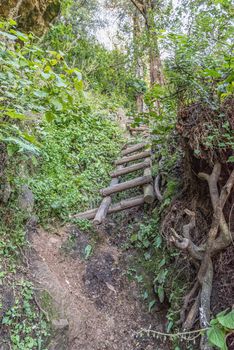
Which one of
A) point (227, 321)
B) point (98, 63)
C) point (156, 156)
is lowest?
point (227, 321)

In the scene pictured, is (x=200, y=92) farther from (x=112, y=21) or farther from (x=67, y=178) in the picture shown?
(x=112, y=21)

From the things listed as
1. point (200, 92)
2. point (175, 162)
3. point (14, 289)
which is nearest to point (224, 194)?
point (200, 92)

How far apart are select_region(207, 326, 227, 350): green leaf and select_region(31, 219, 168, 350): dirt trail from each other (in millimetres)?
753

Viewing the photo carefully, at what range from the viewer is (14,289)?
202cm

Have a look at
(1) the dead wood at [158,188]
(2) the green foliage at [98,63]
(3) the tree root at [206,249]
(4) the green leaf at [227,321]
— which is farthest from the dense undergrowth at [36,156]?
(2) the green foliage at [98,63]

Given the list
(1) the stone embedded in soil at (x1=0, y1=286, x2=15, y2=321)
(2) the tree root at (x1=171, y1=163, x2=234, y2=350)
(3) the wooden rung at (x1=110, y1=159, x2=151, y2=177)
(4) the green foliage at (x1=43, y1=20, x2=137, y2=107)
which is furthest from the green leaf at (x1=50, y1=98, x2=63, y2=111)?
(4) the green foliage at (x1=43, y1=20, x2=137, y2=107)

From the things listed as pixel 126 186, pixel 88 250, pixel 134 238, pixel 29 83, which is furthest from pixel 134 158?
pixel 29 83

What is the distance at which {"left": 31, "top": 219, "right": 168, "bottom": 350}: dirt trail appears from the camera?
2.27m

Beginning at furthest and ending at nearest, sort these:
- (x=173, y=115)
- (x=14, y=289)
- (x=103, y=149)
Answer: (x=103, y=149), (x=173, y=115), (x=14, y=289)

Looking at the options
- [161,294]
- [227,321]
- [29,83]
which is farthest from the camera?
[161,294]

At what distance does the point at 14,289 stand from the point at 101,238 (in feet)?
4.12

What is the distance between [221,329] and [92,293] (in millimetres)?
1352

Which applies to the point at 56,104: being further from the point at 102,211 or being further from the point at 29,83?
the point at 102,211

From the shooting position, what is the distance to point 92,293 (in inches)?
102
